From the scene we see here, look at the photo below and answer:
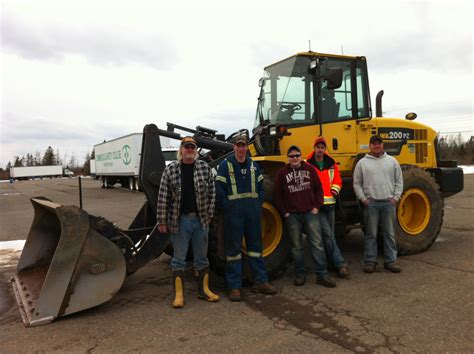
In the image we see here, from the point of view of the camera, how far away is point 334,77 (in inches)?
222

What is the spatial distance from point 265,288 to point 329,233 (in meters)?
1.16

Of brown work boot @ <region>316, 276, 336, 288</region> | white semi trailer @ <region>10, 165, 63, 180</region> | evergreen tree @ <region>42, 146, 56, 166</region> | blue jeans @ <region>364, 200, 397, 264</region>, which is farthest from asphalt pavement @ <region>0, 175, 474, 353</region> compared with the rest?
evergreen tree @ <region>42, 146, 56, 166</region>

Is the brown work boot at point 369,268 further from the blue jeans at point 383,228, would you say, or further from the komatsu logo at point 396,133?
the komatsu logo at point 396,133

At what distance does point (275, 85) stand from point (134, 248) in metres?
3.11

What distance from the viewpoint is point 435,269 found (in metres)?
5.59

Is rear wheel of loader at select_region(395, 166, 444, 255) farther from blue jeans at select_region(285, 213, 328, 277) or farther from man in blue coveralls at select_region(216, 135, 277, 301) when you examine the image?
man in blue coveralls at select_region(216, 135, 277, 301)

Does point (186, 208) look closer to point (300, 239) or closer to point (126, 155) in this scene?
point (300, 239)

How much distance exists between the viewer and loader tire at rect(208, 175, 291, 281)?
5.00 meters

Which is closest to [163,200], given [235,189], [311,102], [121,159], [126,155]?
[235,189]

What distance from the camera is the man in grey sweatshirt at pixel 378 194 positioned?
5.59m

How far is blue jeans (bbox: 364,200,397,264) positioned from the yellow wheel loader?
1.14 feet

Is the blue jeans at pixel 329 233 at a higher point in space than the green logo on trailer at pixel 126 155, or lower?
lower

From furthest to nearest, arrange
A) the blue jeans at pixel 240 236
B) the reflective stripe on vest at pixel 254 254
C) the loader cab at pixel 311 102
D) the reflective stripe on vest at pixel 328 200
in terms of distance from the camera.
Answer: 1. the loader cab at pixel 311 102
2. the reflective stripe on vest at pixel 328 200
3. the reflective stripe on vest at pixel 254 254
4. the blue jeans at pixel 240 236

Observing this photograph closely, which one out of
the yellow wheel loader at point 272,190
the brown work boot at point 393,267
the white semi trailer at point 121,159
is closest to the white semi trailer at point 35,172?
the white semi trailer at point 121,159
